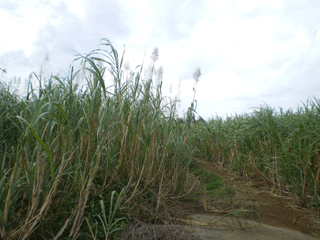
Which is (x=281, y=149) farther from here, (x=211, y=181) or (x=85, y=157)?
(x=85, y=157)

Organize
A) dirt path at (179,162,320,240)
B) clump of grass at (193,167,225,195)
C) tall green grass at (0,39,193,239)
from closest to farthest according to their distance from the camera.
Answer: tall green grass at (0,39,193,239) < dirt path at (179,162,320,240) < clump of grass at (193,167,225,195)

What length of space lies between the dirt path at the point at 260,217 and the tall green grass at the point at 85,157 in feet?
1.46

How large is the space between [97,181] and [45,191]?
58cm

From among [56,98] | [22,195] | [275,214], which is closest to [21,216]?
[22,195]

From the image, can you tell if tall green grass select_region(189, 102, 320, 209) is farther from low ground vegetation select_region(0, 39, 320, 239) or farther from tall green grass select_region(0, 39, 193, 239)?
tall green grass select_region(0, 39, 193, 239)

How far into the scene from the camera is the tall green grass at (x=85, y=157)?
1533mm

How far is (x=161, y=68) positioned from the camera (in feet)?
9.03

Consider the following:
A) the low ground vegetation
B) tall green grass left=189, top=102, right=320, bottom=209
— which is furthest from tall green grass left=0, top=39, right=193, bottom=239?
tall green grass left=189, top=102, right=320, bottom=209

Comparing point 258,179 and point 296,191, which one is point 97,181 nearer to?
point 296,191

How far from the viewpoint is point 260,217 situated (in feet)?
8.02

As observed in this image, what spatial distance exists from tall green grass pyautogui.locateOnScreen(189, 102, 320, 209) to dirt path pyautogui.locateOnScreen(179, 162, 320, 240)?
8.2 inches

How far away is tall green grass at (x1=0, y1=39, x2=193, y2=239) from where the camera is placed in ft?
5.03

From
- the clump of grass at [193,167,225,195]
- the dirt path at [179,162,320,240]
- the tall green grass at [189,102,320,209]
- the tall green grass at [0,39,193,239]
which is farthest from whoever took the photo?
the clump of grass at [193,167,225,195]

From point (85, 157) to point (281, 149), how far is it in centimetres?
273
